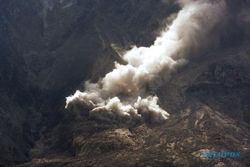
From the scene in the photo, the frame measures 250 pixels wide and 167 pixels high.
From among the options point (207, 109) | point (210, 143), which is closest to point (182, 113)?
point (207, 109)

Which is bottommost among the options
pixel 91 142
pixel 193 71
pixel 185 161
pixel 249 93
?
pixel 185 161

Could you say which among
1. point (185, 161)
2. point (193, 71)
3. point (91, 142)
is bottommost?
point (185, 161)

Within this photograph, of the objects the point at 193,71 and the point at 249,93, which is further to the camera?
the point at 193,71

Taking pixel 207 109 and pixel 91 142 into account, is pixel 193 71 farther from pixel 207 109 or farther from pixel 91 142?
pixel 91 142

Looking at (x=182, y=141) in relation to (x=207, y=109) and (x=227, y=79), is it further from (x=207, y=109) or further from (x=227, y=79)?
(x=227, y=79)

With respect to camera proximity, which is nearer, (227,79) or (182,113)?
(182,113)

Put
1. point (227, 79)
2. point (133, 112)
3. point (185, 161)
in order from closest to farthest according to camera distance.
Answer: point (185, 161)
point (133, 112)
point (227, 79)

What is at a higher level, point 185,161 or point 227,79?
point 227,79

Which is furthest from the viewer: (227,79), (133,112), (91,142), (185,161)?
(227,79)

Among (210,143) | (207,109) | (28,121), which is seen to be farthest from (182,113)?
(28,121)
